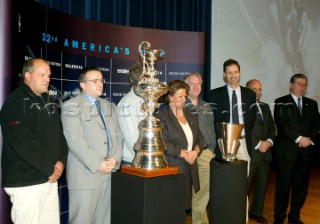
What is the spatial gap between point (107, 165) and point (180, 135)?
25.8 inches

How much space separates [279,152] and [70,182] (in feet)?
7.18

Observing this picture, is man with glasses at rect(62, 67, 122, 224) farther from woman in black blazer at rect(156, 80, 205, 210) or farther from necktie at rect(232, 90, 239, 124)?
necktie at rect(232, 90, 239, 124)

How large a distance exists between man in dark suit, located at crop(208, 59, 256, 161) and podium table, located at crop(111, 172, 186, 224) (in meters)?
1.44

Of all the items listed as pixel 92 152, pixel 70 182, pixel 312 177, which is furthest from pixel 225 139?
pixel 312 177

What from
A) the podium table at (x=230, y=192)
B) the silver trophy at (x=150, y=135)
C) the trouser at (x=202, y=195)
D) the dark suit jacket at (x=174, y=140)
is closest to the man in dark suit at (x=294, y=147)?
the trouser at (x=202, y=195)

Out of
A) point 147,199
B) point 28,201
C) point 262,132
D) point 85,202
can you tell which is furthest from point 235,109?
point 28,201

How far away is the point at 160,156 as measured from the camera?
2172mm

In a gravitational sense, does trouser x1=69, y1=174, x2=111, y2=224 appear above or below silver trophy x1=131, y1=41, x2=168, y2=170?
below

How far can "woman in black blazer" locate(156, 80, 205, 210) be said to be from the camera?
113 inches

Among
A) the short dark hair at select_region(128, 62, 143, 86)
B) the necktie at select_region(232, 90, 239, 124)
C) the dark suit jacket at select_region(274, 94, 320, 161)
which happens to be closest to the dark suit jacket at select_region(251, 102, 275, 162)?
the dark suit jacket at select_region(274, 94, 320, 161)

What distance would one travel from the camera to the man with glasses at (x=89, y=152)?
252cm

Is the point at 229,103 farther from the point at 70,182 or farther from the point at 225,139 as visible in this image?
the point at 70,182

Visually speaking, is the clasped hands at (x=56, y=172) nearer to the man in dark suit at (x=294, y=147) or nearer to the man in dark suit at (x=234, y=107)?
Result: the man in dark suit at (x=234, y=107)

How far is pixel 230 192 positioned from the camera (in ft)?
9.14
